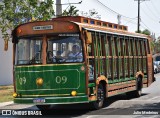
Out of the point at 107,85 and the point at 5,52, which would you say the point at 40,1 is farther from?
the point at 107,85

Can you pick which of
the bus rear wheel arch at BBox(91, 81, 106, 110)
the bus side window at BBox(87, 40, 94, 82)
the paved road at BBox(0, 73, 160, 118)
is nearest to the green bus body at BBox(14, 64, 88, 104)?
the bus side window at BBox(87, 40, 94, 82)

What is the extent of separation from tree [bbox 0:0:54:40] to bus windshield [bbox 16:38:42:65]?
37.7ft

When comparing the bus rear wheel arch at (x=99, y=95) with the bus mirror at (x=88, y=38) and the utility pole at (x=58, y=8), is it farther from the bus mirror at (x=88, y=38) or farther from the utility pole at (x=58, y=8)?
the utility pole at (x=58, y=8)

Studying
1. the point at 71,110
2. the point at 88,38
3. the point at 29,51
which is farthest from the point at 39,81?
the point at 71,110

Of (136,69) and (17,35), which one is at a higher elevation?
(17,35)

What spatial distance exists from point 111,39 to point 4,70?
1695cm

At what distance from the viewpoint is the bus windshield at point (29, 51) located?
45.9ft

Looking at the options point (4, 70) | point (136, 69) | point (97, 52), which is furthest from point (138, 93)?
point (4, 70)

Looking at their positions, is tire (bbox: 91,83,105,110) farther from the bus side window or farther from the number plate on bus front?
the number plate on bus front

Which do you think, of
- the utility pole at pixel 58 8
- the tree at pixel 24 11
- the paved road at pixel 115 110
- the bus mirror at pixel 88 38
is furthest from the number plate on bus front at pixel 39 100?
the utility pole at pixel 58 8

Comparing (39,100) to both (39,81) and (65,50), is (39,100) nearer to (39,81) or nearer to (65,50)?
(39,81)

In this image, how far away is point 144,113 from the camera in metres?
13.8

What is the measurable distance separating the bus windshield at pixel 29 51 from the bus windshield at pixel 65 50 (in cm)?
38

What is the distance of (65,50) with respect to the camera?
13.9 meters
